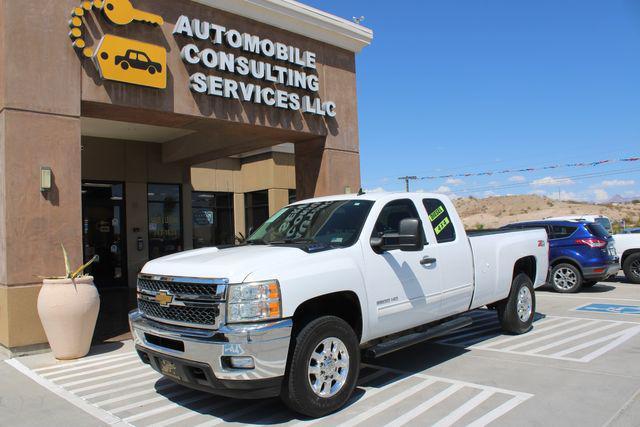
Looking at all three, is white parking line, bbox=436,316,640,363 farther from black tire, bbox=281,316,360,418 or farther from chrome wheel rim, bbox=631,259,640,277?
chrome wheel rim, bbox=631,259,640,277

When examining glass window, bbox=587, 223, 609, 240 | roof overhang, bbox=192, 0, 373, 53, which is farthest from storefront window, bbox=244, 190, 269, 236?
glass window, bbox=587, 223, 609, 240

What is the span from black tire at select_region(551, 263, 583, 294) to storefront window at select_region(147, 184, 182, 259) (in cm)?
1063

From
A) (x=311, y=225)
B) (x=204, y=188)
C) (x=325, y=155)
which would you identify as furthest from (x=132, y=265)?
(x=311, y=225)

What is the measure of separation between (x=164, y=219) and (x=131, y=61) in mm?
7958

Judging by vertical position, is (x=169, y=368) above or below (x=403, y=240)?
below

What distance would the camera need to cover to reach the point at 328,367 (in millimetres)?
4723

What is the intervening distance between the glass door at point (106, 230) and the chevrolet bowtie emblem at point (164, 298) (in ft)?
35.4

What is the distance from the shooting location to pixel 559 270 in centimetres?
1282

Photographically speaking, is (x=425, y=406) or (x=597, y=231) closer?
(x=425, y=406)

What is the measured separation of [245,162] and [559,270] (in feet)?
39.7

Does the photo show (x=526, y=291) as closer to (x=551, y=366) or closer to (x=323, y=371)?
(x=551, y=366)

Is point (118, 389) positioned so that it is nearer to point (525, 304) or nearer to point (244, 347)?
point (244, 347)

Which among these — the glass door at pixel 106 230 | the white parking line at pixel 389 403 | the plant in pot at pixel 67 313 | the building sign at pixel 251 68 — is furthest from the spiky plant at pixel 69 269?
the glass door at pixel 106 230

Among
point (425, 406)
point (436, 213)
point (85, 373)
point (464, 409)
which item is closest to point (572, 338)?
point (436, 213)
